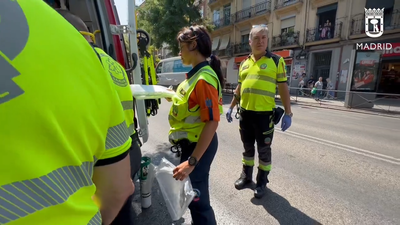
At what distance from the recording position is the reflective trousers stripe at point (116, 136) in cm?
66

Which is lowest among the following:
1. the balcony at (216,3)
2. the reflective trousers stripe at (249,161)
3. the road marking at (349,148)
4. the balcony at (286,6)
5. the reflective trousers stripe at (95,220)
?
the road marking at (349,148)

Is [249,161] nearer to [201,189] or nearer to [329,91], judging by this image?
[201,189]

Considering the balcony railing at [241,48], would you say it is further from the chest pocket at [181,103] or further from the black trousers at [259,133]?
the chest pocket at [181,103]

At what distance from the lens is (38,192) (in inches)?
19.1

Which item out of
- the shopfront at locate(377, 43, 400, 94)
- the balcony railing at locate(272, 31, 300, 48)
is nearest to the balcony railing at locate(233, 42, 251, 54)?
the balcony railing at locate(272, 31, 300, 48)

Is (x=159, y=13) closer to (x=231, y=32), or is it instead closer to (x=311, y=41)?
(x=231, y=32)

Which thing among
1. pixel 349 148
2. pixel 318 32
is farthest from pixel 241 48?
pixel 349 148

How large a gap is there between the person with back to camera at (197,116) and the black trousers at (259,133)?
108 centimetres

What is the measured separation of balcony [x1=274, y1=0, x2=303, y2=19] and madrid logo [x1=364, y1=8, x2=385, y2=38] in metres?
4.91

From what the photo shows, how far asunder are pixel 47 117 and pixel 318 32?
62.4 ft

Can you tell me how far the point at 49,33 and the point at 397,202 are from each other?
363cm

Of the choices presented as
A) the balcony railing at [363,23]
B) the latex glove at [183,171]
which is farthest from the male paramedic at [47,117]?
the balcony railing at [363,23]

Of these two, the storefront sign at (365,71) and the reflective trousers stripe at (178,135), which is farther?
the storefront sign at (365,71)

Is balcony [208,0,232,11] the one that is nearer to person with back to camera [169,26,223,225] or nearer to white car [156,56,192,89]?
white car [156,56,192,89]
